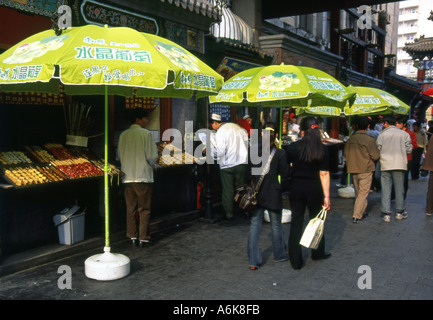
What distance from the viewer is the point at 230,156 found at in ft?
27.9

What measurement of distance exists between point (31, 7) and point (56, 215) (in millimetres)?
3084

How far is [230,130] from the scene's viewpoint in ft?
28.1

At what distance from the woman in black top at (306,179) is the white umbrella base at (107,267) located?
2.27 meters

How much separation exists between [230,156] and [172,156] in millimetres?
1185

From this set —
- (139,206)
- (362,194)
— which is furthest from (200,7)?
(362,194)

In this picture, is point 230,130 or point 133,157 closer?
point 133,157

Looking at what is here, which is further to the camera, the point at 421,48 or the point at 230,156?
the point at 421,48

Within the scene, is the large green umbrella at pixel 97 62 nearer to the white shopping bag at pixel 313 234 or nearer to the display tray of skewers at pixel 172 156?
the white shopping bag at pixel 313 234

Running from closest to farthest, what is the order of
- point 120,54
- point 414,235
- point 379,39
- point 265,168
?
point 120,54, point 265,168, point 414,235, point 379,39

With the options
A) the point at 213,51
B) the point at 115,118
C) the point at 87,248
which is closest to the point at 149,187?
the point at 87,248

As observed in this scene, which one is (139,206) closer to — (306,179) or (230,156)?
(230,156)

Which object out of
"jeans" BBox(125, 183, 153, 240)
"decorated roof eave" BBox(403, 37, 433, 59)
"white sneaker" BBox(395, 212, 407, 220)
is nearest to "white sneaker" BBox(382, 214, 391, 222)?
"white sneaker" BBox(395, 212, 407, 220)

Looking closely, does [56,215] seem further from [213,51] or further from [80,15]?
[213,51]

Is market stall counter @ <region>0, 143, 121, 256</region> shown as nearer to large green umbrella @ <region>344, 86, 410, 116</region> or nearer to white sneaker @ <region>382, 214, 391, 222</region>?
white sneaker @ <region>382, 214, 391, 222</region>
